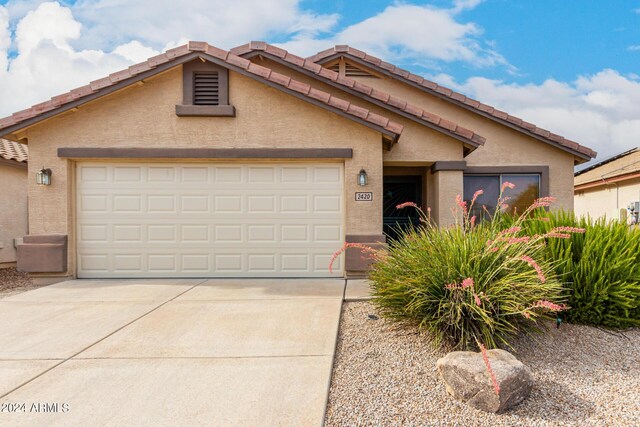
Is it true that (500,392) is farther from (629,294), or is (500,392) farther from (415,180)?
(415,180)

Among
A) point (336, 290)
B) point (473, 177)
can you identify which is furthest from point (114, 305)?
point (473, 177)

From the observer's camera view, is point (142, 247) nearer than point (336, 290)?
No

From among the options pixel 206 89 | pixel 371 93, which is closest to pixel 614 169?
pixel 371 93

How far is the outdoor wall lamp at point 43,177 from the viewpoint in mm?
7902

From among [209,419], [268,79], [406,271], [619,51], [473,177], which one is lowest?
[209,419]

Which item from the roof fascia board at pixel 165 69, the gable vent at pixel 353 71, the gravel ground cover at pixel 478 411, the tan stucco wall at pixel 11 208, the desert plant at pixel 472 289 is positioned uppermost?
the gable vent at pixel 353 71

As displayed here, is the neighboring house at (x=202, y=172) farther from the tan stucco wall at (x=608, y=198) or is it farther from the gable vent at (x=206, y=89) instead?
the tan stucco wall at (x=608, y=198)

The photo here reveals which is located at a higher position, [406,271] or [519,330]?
[406,271]

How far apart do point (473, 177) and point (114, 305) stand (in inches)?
339

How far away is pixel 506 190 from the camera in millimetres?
9930

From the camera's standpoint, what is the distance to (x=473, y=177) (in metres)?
9.96

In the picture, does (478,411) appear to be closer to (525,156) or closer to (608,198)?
(525,156)

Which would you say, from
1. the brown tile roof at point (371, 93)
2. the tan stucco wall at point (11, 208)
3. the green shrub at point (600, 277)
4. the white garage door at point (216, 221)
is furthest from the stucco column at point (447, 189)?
the tan stucco wall at point (11, 208)

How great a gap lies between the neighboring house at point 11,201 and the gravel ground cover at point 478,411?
37.7 ft
